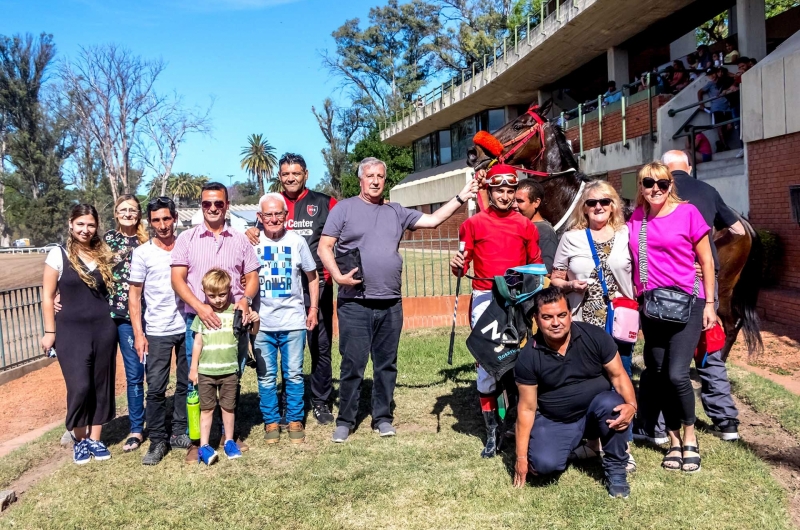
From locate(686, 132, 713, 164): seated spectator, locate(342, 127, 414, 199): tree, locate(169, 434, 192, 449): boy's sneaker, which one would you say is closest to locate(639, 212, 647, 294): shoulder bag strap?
locate(169, 434, 192, 449): boy's sneaker

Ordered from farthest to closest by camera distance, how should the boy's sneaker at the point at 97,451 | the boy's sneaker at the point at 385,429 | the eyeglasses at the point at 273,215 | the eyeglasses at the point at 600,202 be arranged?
the boy's sneaker at the point at 385,429 → the eyeglasses at the point at 273,215 → the boy's sneaker at the point at 97,451 → the eyeglasses at the point at 600,202

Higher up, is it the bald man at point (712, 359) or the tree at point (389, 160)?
the tree at point (389, 160)

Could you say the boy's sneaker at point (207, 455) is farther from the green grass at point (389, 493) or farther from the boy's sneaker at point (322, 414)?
the boy's sneaker at point (322, 414)

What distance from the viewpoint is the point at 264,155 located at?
73750mm

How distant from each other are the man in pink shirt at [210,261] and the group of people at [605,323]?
157cm

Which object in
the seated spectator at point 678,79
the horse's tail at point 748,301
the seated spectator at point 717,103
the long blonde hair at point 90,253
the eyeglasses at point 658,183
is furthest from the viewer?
the seated spectator at point 678,79

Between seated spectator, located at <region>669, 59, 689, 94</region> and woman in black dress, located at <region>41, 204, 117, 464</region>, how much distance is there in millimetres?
12699

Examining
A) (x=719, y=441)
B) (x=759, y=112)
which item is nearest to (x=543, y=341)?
(x=719, y=441)

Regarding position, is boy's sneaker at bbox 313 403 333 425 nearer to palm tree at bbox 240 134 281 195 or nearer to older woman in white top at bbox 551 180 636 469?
older woman in white top at bbox 551 180 636 469

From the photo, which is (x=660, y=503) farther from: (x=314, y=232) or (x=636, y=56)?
(x=636, y=56)

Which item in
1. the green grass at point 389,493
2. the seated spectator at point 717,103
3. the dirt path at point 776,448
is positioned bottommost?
the dirt path at point 776,448

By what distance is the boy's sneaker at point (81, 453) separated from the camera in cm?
475

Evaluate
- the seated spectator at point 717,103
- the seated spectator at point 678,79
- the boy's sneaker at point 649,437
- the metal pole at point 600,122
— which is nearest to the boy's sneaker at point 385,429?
the boy's sneaker at point 649,437

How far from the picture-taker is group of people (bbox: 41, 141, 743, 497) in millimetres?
3891
